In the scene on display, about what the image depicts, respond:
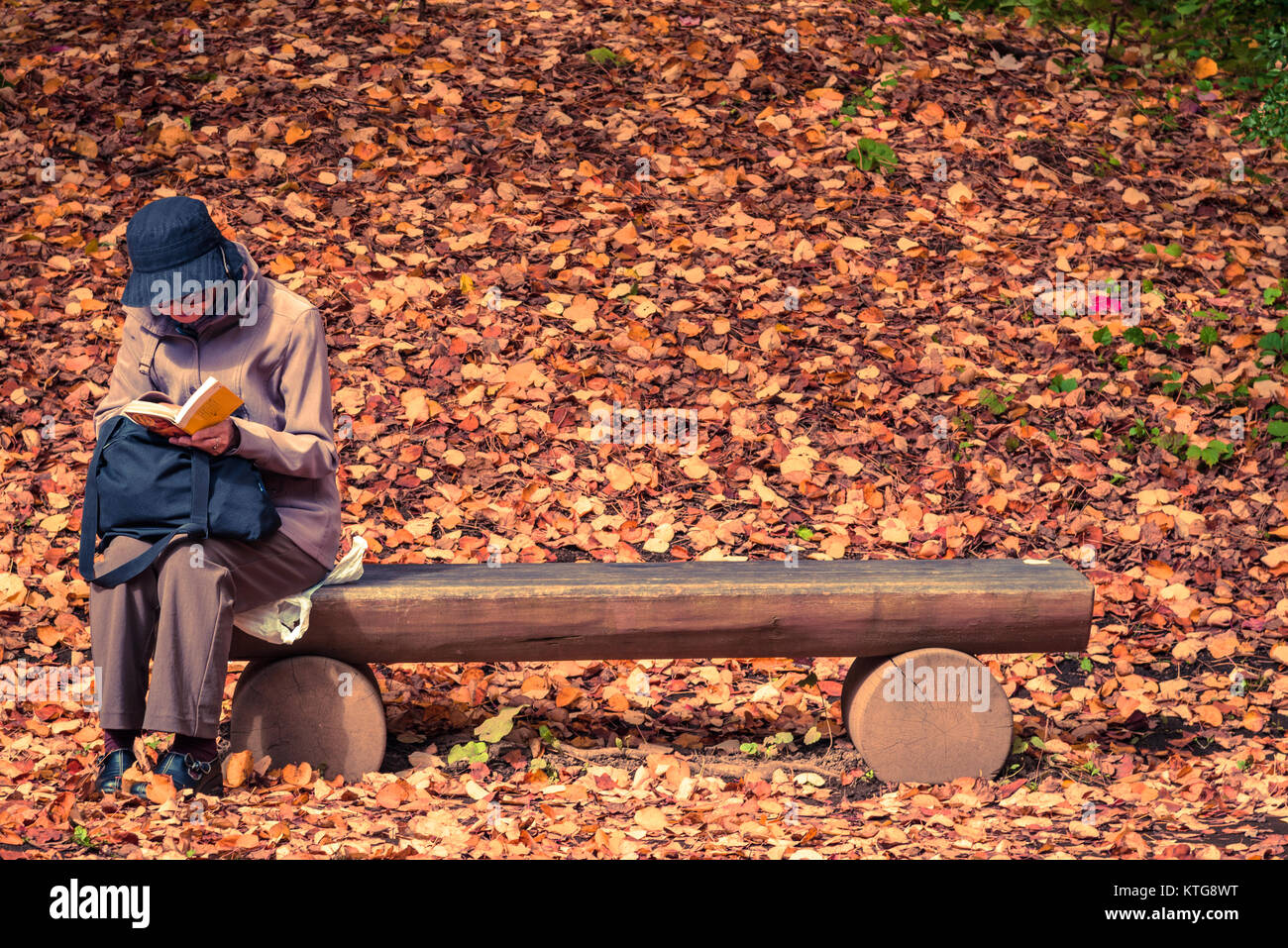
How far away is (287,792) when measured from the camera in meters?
3.71

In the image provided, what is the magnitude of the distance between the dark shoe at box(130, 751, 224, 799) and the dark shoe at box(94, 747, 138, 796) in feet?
0.18

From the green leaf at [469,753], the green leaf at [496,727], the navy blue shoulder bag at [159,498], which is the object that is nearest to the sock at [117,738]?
the navy blue shoulder bag at [159,498]

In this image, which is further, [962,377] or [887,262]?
[887,262]

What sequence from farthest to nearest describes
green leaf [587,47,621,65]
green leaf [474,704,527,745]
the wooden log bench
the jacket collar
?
green leaf [587,47,621,65] → green leaf [474,704,527,745] → the wooden log bench → the jacket collar

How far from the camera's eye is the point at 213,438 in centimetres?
351

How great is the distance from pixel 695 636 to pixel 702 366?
2612 millimetres

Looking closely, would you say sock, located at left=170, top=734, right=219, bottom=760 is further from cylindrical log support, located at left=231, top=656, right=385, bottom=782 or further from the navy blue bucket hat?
the navy blue bucket hat

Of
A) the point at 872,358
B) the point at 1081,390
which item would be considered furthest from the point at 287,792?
the point at 1081,390

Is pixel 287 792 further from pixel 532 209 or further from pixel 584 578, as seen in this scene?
pixel 532 209

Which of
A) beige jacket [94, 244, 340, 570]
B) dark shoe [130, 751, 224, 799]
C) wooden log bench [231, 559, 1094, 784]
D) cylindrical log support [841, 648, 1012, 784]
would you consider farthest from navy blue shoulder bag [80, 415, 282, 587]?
cylindrical log support [841, 648, 1012, 784]

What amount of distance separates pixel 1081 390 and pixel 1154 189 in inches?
75.7

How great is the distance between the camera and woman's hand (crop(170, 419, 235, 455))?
351 cm

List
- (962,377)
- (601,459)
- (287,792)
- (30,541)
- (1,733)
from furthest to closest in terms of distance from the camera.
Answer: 1. (962,377)
2. (601,459)
3. (30,541)
4. (1,733)
5. (287,792)

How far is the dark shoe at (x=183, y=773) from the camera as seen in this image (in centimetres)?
354
